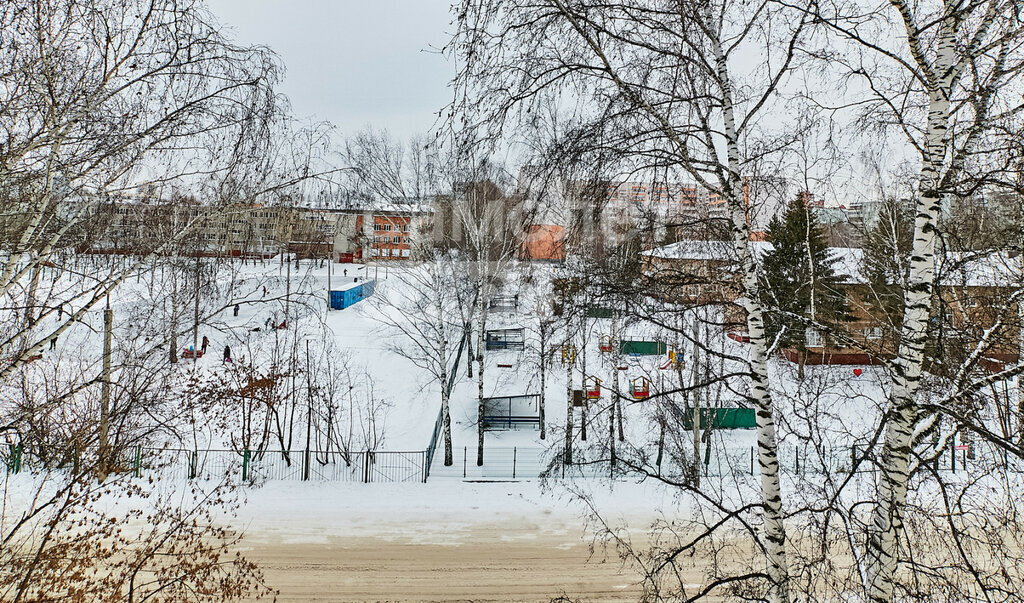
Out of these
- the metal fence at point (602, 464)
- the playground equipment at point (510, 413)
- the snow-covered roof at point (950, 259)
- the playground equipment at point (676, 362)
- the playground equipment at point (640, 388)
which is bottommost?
the metal fence at point (602, 464)

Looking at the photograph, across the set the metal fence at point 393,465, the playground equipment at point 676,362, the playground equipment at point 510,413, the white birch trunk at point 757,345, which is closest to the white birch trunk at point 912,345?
the white birch trunk at point 757,345

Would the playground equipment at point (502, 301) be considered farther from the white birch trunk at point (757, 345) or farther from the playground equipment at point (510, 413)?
the white birch trunk at point (757, 345)

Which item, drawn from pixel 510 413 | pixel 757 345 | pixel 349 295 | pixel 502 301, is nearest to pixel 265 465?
pixel 510 413

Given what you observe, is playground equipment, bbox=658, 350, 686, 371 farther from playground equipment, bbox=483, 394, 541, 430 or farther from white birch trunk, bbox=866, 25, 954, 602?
white birch trunk, bbox=866, 25, 954, 602

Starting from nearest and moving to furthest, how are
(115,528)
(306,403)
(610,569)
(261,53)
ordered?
(261,53) < (610,569) < (115,528) < (306,403)

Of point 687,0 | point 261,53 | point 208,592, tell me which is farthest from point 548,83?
point 208,592

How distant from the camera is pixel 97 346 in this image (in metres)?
21.5

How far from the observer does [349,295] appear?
108 feet

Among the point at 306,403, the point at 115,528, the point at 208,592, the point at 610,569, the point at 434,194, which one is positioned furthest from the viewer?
the point at 306,403

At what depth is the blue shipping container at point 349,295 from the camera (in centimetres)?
3219

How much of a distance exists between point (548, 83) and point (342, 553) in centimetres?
931

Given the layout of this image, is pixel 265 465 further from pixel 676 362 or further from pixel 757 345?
pixel 757 345

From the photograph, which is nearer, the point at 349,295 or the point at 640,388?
the point at 640,388

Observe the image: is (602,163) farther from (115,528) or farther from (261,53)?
(115,528)
